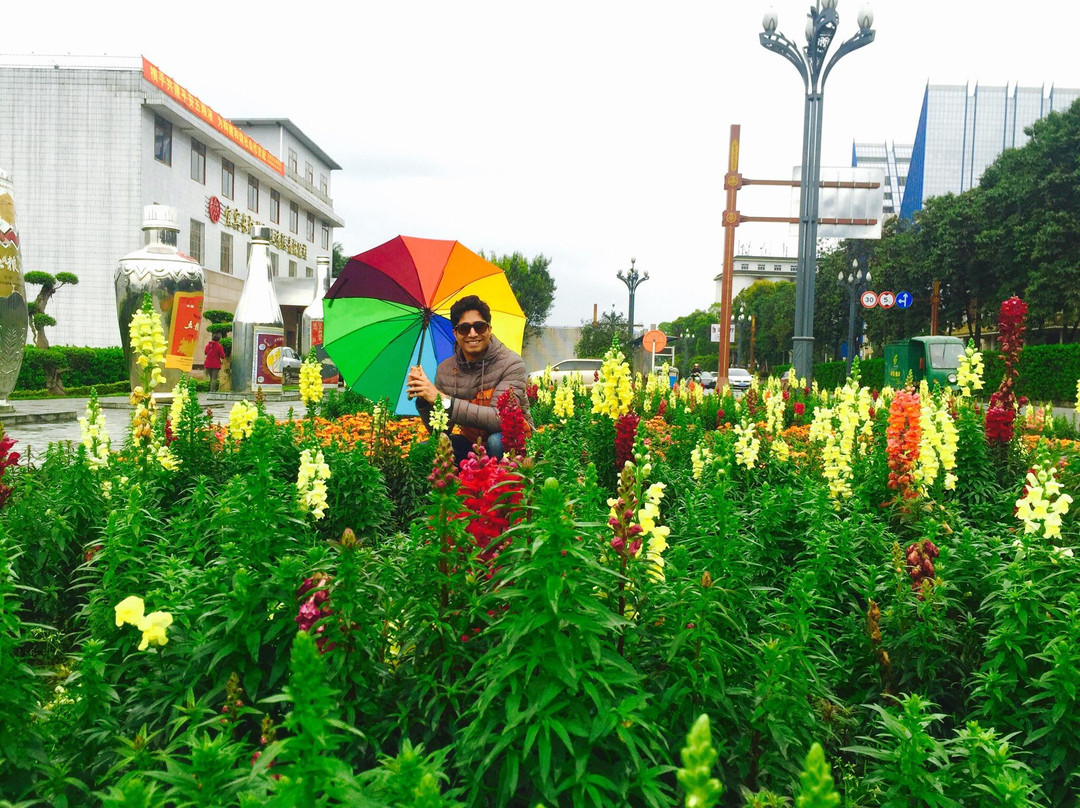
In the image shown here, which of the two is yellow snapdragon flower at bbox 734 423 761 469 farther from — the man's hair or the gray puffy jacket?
the man's hair

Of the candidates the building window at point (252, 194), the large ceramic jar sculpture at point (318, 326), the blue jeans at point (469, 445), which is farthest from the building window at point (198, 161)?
the blue jeans at point (469, 445)

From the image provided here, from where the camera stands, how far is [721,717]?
247 cm

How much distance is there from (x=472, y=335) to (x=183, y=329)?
1280 cm

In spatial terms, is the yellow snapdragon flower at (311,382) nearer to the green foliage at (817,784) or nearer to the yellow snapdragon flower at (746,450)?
the yellow snapdragon flower at (746,450)

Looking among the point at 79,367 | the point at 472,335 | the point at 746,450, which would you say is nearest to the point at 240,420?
the point at 472,335

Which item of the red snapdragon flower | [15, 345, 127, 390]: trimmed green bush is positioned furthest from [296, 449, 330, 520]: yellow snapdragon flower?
[15, 345, 127, 390]: trimmed green bush

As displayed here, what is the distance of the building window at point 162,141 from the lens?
97.5 ft

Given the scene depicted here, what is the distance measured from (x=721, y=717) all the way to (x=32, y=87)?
34.7 meters

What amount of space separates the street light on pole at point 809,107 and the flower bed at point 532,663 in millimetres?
12586

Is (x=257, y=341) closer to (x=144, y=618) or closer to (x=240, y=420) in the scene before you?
(x=240, y=420)

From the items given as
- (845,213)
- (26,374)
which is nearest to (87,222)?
(26,374)

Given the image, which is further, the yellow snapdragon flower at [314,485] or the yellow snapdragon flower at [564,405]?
the yellow snapdragon flower at [564,405]

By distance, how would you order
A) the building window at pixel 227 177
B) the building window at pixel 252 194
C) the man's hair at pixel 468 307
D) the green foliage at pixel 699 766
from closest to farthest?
the green foliage at pixel 699 766, the man's hair at pixel 468 307, the building window at pixel 227 177, the building window at pixel 252 194

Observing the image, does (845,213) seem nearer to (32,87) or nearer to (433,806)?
(433,806)
